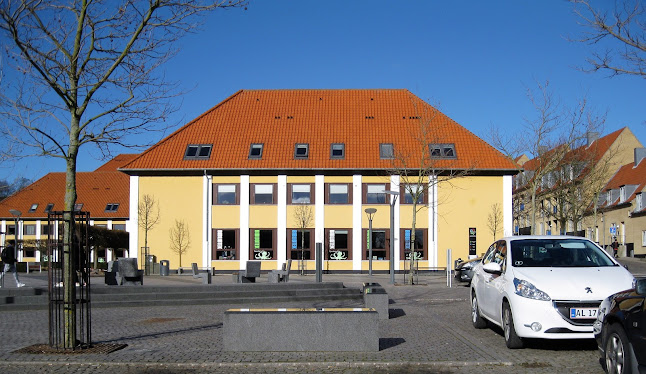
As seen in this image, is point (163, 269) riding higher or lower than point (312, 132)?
lower

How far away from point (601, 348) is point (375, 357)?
9.98 ft

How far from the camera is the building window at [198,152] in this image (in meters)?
43.3

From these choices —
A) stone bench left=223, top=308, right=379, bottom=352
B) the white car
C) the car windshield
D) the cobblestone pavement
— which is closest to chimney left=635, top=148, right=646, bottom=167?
the cobblestone pavement

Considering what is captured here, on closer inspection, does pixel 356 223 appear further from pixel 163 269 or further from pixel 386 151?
pixel 163 269

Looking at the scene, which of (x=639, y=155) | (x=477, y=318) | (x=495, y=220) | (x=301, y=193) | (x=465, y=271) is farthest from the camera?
(x=639, y=155)

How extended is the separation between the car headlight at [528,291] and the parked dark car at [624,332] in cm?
150

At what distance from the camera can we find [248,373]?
899 centimetres

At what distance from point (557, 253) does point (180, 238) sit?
3349cm

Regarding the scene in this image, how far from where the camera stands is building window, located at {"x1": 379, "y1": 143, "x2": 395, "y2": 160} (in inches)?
1688

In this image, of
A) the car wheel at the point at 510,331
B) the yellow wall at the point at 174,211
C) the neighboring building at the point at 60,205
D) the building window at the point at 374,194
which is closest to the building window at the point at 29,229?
the neighboring building at the point at 60,205

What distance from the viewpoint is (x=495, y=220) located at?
138 ft

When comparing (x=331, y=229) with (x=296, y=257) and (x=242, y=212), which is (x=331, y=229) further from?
(x=242, y=212)

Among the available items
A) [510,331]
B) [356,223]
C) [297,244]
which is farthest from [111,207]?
[510,331]

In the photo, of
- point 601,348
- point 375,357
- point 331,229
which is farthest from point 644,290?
point 331,229
